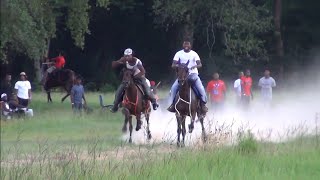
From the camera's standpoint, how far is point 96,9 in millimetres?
40312

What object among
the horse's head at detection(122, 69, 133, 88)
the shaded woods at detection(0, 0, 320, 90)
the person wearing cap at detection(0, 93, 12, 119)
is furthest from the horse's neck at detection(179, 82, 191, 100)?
the person wearing cap at detection(0, 93, 12, 119)

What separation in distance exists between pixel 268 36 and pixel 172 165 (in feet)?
20.6

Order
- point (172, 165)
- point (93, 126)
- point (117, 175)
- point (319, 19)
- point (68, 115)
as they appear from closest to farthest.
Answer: point (319, 19), point (117, 175), point (172, 165), point (93, 126), point (68, 115)

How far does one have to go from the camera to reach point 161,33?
3462 cm

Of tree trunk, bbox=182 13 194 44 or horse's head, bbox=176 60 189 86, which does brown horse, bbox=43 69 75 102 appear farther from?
horse's head, bbox=176 60 189 86

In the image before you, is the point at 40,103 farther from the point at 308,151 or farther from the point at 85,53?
the point at 308,151

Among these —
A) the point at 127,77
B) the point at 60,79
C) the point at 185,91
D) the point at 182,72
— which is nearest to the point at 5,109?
the point at 60,79

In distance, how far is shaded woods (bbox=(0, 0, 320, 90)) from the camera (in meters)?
3.86

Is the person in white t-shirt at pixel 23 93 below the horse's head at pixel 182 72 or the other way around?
below

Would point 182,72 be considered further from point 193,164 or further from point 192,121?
point 193,164

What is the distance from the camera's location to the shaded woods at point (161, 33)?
152 inches

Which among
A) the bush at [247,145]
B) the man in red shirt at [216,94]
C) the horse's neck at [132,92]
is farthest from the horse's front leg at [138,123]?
the man in red shirt at [216,94]

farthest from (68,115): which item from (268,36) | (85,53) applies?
(268,36)

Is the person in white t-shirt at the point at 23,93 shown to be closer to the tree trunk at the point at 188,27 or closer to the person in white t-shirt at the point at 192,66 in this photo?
the tree trunk at the point at 188,27
